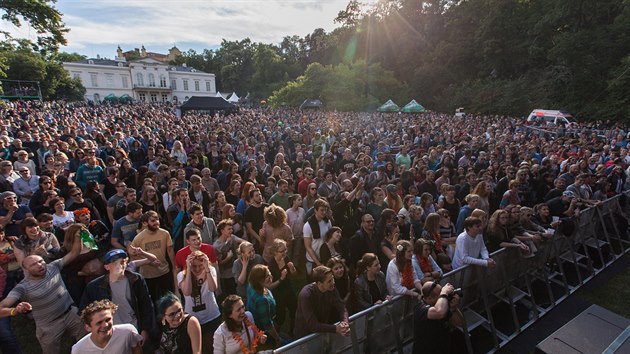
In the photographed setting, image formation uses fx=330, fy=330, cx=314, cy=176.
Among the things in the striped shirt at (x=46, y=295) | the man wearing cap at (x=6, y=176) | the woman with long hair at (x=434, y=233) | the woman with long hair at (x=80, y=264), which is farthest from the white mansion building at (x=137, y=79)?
the woman with long hair at (x=434, y=233)

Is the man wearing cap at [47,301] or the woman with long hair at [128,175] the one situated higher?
the woman with long hair at [128,175]

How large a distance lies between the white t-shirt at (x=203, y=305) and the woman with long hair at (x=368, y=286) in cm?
166

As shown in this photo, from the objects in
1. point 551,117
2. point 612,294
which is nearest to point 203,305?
point 612,294

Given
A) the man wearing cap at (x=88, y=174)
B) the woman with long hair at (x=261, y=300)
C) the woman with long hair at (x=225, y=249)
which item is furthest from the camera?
the man wearing cap at (x=88, y=174)

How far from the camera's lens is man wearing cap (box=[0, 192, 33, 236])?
14.5ft

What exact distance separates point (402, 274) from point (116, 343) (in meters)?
2.93

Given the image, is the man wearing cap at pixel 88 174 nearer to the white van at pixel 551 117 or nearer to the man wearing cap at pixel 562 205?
the man wearing cap at pixel 562 205

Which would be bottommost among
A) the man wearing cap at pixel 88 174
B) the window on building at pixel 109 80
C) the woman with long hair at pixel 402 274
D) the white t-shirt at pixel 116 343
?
the woman with long hair at pixel 402 274

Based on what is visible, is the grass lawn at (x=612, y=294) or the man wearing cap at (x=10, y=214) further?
the grass lawn at (x=612, y=294)

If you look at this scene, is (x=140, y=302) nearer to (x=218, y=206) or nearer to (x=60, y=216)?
(x=60, y=216)

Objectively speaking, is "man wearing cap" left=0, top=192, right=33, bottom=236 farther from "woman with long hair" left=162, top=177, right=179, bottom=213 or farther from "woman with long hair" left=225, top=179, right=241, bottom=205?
"woman with long hair" left=225, top=179, right=241, bottom=205

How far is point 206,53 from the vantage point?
88.9 metres

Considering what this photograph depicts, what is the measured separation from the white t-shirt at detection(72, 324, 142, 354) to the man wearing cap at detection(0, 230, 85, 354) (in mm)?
1003

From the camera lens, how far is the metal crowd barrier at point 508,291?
11.6ft
